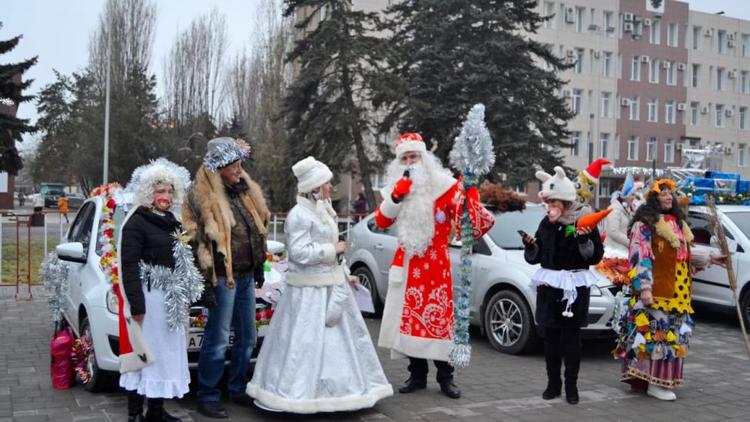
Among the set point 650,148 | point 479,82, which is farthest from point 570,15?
point 479,82

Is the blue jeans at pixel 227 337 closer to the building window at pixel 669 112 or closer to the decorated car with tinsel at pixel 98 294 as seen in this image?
the decorated car with tinsel at pixel 98 294

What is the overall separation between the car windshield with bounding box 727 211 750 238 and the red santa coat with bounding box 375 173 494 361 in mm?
6105

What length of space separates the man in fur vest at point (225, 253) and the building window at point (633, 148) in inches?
2153

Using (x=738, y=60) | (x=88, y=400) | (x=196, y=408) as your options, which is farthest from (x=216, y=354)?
(x=738, y=60)

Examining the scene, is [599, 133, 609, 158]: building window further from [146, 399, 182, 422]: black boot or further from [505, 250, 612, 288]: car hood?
[146, 399, 182, 422]: black boot

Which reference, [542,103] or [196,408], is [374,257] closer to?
[196,408]

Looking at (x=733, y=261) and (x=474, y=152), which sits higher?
(x=474, y=152)

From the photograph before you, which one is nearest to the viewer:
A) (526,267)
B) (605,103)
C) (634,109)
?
(526,267)

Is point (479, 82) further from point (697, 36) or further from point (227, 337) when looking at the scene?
point (697, 36)

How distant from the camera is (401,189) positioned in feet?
21.6

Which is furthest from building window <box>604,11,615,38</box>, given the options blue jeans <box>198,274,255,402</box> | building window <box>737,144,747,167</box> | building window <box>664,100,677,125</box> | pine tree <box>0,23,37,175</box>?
blue jeans <box>198,274,255,402</box>

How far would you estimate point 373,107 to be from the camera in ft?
93.2

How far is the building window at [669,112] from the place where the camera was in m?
59.3

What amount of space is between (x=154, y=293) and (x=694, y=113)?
62959 mm
